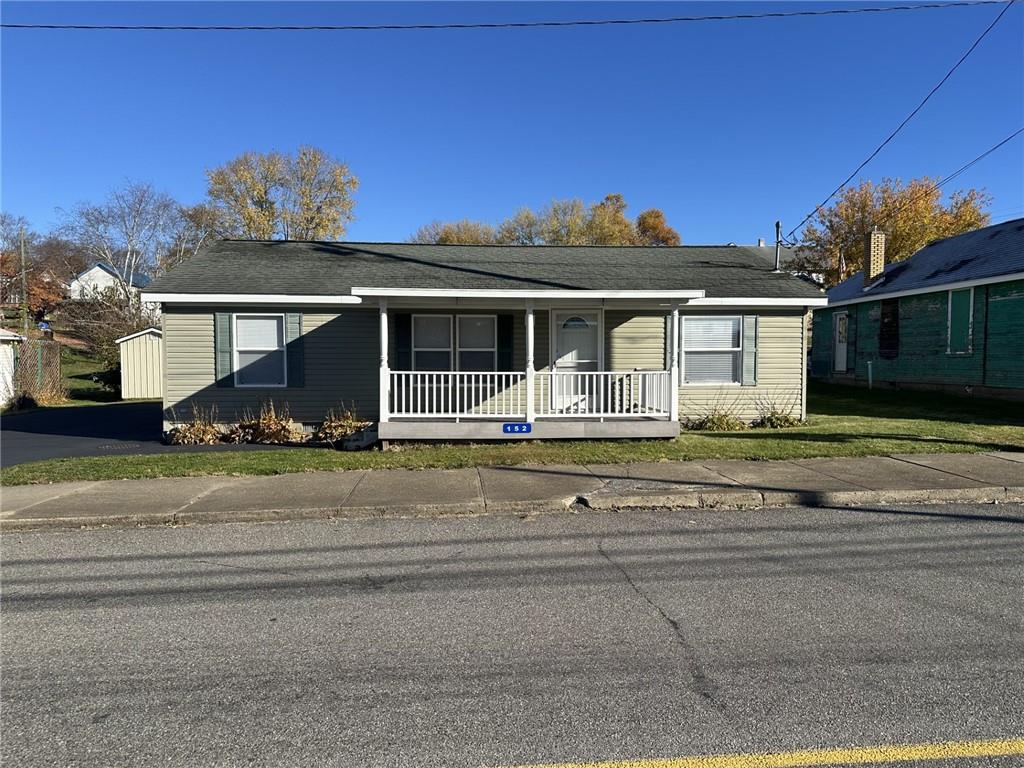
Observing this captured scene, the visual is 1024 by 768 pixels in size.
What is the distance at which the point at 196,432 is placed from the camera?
1197 centimetres

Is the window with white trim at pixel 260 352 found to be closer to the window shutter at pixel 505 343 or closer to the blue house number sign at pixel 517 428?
the window shutter at pixel 505 343

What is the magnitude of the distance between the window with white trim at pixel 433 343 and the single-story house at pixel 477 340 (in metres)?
0.03

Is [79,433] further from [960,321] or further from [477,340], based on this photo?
[960,321]

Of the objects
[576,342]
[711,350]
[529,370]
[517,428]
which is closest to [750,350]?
[711,350]

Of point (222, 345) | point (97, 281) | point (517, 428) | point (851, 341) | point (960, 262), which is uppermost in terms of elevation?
point (97, 281)

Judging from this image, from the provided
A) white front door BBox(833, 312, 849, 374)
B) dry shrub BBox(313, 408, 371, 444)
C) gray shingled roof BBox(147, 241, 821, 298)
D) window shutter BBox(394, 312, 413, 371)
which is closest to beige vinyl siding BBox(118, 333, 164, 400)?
gray shingled roof BBox(147, 241, 821, 298)

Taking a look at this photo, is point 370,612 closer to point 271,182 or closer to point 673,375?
point 673,375

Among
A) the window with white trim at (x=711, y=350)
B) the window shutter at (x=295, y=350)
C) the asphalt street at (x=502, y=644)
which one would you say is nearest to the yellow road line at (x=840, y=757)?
the asphalt street at (x=502, y=644)

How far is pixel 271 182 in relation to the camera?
40.0m

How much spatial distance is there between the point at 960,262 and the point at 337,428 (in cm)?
1951

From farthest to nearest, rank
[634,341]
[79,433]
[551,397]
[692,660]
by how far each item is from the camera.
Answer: [79,433] → [634,341] → [551,397] → [692,660]

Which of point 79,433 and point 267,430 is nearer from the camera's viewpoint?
point 267,430

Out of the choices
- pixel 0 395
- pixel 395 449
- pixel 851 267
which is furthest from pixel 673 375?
pixel 851 267

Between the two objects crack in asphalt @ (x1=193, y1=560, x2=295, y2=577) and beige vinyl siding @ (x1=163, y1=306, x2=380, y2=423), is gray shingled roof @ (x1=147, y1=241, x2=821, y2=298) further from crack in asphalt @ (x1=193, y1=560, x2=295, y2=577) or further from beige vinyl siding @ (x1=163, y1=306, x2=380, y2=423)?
crack in asphalt @ (x1=193, y1=560, x2=295, y2=577)
